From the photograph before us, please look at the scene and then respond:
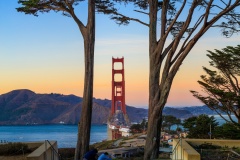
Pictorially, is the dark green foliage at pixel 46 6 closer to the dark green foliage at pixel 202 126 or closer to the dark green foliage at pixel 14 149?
the dark green foliage at pixel 14 149

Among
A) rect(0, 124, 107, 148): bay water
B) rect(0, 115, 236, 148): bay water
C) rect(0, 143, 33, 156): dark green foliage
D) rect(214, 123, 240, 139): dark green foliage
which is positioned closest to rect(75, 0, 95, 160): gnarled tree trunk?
rect(0, 143, 33, 156): dark green foliage

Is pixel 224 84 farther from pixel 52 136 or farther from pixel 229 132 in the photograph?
pixel 52 136

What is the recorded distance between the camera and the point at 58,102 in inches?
5679

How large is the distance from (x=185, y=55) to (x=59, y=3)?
4374mm

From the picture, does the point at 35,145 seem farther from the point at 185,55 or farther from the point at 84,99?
the point at 185,55

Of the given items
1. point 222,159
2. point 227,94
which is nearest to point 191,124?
point 227,94

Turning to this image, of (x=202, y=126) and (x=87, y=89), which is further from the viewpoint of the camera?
(x=202, y=126)

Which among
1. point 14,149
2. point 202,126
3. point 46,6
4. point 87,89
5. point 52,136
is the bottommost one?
point 52,136

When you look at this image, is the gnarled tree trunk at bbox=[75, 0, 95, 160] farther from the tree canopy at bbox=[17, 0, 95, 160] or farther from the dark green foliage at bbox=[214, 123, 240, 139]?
the dark green foliage at bbox=[214, 123, 240, 139]

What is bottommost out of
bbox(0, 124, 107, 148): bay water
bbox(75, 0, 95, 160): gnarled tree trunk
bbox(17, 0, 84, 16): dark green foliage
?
bbox(0, 124, 107, 148): bay water

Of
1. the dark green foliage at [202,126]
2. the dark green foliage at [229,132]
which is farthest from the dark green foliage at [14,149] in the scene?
the dark green foliage at [202,126]

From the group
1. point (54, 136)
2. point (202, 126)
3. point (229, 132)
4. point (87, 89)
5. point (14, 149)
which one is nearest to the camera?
point (14, 149)

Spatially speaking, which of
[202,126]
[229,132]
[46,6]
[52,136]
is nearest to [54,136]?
[52,136]

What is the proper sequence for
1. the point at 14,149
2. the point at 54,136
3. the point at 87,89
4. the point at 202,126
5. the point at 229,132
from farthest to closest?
the point at 54,136, the point at 202,126, the point at 229,132, the point at 87,89, the point at 14,149
